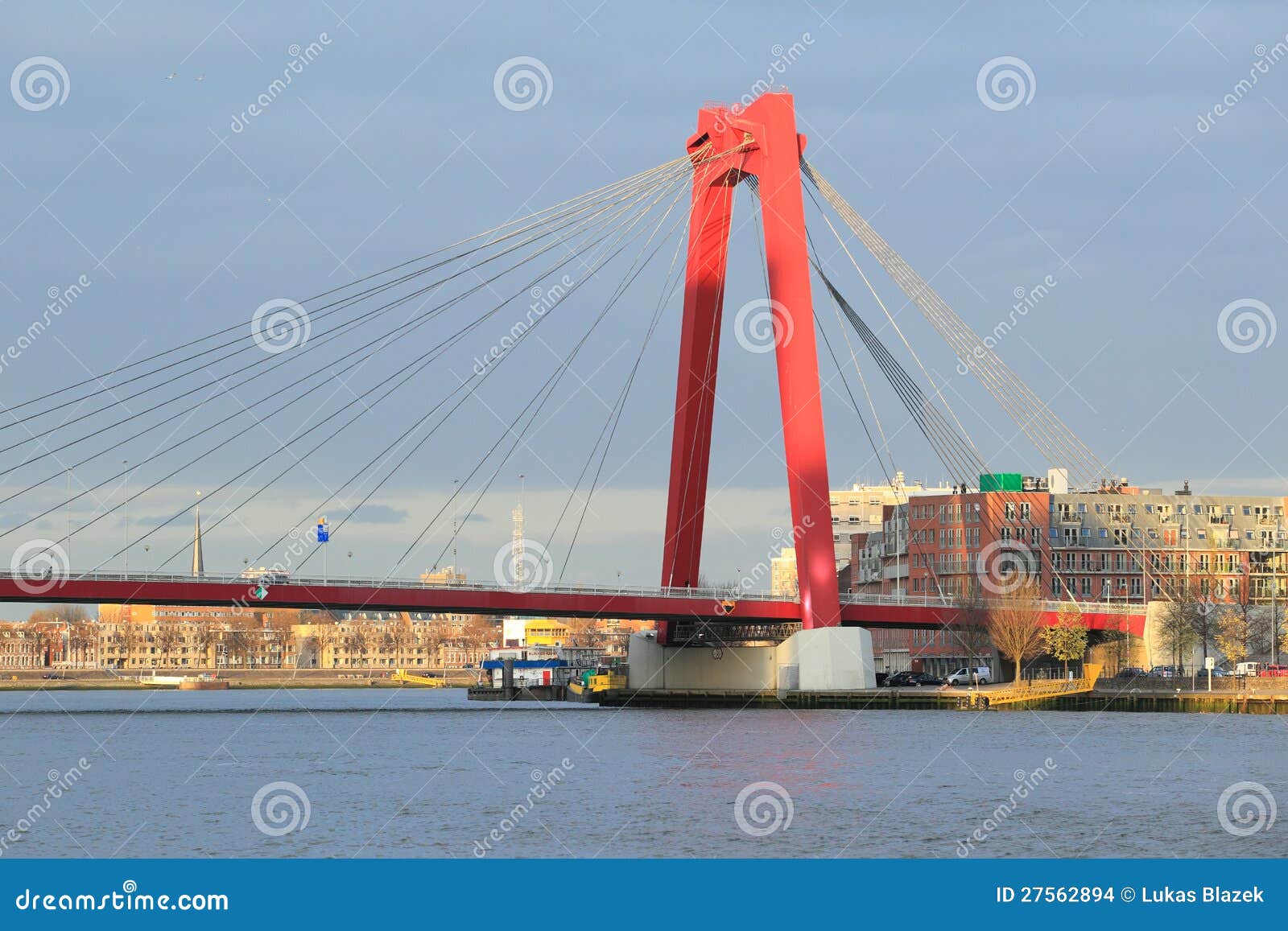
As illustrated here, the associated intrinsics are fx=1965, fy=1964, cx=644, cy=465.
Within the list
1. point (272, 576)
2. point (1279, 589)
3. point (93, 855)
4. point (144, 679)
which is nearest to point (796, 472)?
point (272, 576)

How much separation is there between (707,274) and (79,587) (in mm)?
22480

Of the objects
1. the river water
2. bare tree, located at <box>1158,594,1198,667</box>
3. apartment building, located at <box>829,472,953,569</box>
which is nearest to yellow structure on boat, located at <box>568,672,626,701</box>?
bare tree, located at <box>1158,594,1198,667</box>

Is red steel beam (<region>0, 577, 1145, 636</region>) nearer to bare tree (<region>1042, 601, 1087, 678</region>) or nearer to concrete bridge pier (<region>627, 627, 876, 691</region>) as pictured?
concrete bridge pier (<region>627, 627, 876, 691</region>)

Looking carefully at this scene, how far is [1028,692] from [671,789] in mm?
34469

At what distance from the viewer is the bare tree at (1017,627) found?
76.0m

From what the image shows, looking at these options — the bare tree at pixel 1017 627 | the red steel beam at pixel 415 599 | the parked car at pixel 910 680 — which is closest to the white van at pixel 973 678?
the parked car at pixel 910 680

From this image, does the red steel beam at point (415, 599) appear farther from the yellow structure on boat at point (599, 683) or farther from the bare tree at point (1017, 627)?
the yellow structure on boat at point (599, 683)

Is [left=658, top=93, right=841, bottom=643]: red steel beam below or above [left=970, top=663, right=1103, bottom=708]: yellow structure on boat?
above

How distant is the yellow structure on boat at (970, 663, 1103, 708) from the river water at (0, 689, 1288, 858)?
16.4ft

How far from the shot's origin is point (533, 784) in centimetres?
3903

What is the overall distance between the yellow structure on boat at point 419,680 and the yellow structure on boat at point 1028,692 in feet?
336

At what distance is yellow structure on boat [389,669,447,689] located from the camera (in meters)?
172

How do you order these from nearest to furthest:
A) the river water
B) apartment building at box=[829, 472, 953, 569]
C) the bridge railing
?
the river water → the bridge railing → apartment building at box=[829, 472, 953, 569]

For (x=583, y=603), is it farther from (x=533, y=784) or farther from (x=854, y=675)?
(x=533, y=784)
